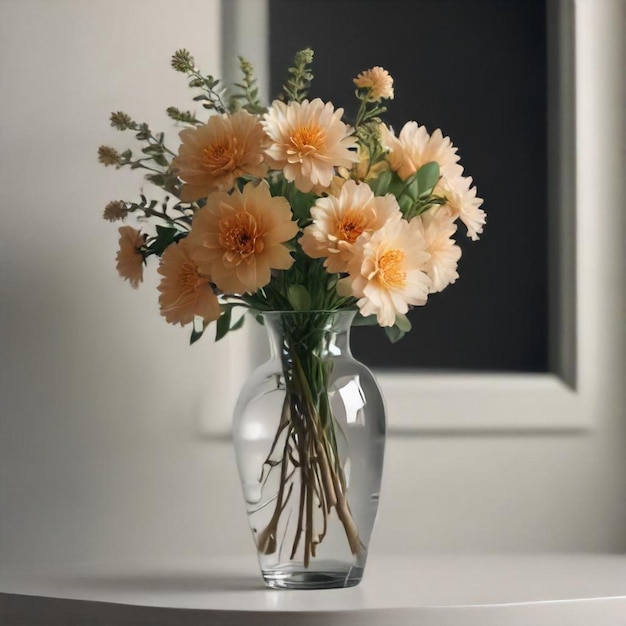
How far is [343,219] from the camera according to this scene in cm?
83

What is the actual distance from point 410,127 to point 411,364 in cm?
38

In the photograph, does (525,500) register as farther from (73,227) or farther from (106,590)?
(73,227)

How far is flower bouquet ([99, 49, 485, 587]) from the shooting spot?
0.82 m

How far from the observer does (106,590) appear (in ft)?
2.94

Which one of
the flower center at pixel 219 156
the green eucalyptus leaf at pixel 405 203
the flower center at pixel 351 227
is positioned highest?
the flower center at pixel 219 156

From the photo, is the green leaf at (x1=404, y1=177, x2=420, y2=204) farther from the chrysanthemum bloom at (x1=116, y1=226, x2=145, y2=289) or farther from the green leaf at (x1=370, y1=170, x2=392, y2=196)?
the chrysanthemum bloom at (x1=116, y1=226, x2=145, y2=289)

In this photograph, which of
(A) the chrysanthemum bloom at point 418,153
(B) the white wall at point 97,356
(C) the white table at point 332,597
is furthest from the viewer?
(B) the white wall at point 97,356

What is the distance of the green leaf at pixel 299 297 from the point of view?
872 mm

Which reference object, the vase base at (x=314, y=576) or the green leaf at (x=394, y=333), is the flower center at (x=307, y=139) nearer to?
the green leaf at (x=394, y=333)

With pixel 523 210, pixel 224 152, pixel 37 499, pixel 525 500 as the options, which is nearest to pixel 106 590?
pixel 37 499

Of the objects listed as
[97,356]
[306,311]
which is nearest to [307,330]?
[306,311]

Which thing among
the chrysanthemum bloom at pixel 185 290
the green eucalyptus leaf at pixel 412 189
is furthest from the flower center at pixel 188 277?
the green eucalyptus leaf at pixel 412 189

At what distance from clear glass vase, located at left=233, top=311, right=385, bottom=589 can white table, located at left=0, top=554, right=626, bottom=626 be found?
33mm

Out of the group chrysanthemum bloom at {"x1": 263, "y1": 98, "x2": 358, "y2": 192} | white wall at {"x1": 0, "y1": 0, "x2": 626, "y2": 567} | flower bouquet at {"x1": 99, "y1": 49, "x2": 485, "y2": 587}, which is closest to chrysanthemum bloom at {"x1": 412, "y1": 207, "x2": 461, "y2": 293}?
flower bouquet at {"x1": 99, "y1": 49, "x2": 485, "y2": 587}
